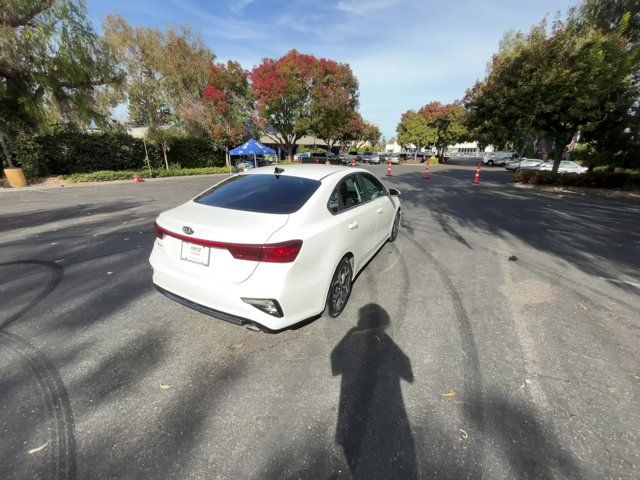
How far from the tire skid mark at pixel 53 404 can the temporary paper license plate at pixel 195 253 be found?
1347mm

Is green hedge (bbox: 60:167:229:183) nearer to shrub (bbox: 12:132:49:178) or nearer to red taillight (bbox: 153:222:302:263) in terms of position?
shrub (bbox: 12:132:49:178)

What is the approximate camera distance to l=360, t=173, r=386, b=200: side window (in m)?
4.21

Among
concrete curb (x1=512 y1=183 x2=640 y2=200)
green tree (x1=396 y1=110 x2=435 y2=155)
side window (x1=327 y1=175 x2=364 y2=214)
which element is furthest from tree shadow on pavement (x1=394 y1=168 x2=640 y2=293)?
green tree (x1=396 y1=110 x2=435 y2=155)

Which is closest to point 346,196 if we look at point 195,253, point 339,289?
point 339,289

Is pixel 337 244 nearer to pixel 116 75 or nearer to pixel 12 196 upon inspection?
pixel 12 196

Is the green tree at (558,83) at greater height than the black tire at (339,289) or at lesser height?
greater

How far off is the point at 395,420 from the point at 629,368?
2.34 metres

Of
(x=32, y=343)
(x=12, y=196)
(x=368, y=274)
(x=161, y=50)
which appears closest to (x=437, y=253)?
(x=368, y=274)

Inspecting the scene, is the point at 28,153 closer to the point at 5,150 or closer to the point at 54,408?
the point at 5,150

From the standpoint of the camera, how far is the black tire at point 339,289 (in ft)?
10.2

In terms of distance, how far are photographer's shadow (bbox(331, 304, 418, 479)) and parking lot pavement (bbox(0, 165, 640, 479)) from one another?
12 millimetres

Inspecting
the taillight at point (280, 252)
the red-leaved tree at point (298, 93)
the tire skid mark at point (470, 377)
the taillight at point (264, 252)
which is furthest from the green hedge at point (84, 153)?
the tire skid mark at point (470, 377)

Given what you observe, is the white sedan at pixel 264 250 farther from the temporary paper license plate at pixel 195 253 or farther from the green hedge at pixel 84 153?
the green hedge at pixel 84 153

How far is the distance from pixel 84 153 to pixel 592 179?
27.9 meters
